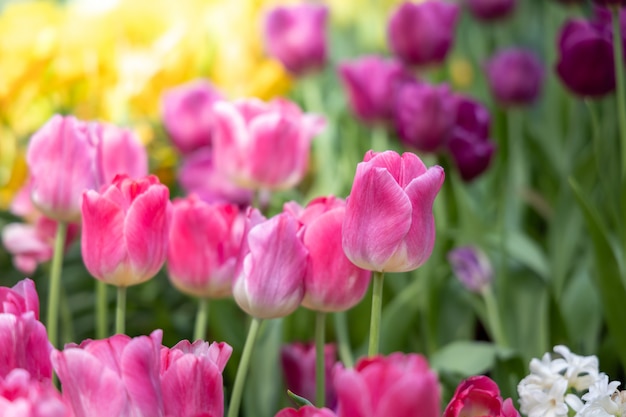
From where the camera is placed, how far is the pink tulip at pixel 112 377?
38 cm

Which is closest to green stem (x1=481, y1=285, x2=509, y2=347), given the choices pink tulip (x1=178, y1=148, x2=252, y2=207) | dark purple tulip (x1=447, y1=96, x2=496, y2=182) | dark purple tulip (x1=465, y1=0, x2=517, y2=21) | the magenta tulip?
dark purple tulip (x1=447, y1=96, x2=496, y2=182)

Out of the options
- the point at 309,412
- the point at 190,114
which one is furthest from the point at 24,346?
the point at 190,114

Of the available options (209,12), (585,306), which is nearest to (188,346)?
(585,306)

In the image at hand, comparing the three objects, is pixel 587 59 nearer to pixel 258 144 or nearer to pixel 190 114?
pixel 258 144

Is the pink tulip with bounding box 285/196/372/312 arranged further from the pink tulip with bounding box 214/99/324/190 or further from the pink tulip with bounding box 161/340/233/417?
the pink tulip with bounding box 214/99/324/190

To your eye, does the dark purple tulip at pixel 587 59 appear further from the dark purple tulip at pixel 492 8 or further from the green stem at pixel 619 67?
the dark purple tulip at pixel 492 8

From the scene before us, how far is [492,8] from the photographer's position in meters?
1.16

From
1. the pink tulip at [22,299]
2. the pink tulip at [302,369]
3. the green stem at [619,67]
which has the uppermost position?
the green stem at [619,67]

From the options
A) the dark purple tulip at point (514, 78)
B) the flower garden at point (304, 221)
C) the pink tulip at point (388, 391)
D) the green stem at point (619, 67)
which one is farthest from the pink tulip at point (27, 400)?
the dark purple tulip at point (514, 78)

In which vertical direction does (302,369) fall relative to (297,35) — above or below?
below

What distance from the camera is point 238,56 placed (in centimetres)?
118

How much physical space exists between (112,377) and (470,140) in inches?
18.3

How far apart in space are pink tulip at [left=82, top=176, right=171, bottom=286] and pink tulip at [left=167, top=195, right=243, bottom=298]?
1.7 inches

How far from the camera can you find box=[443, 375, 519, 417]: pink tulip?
415 millimetres
